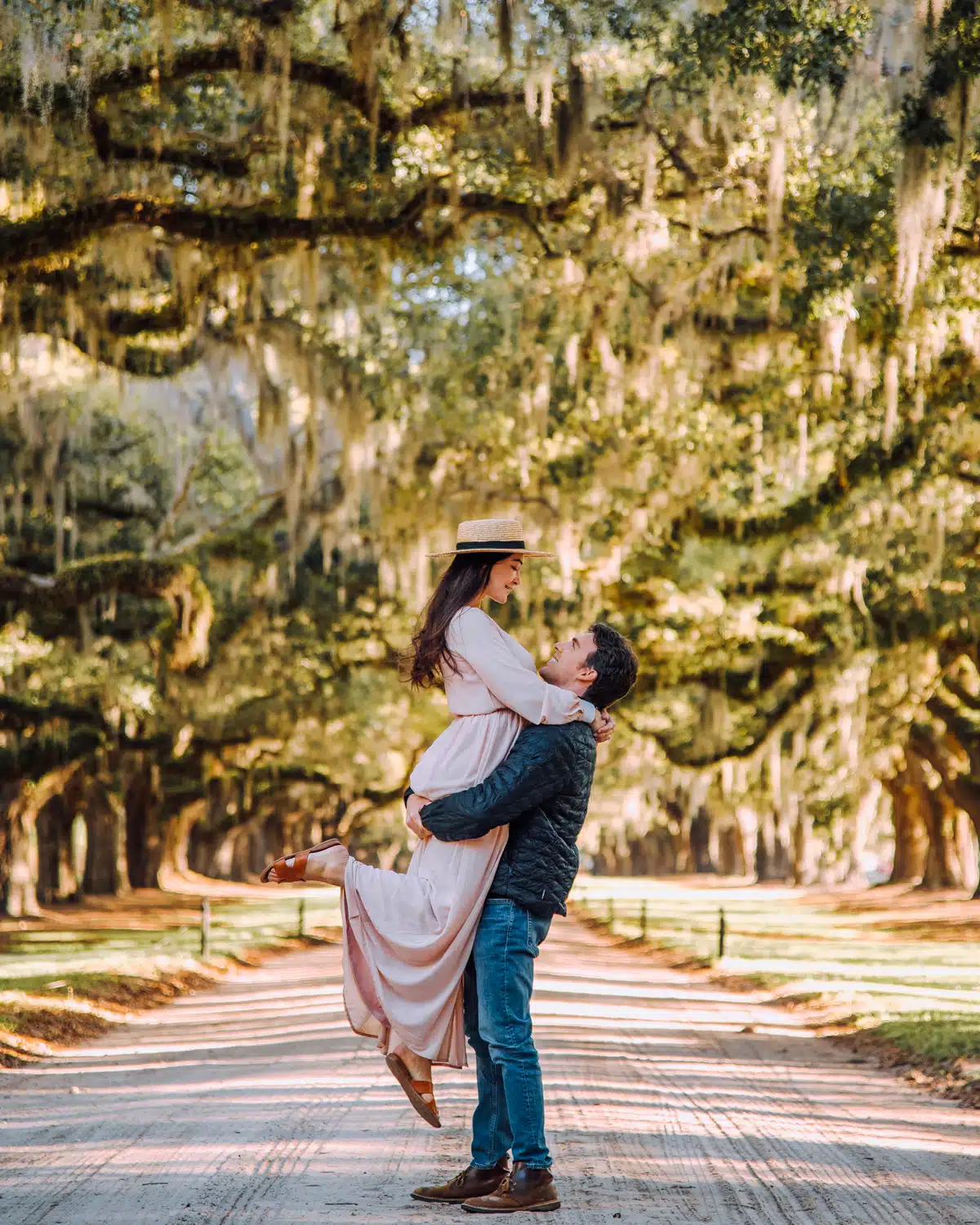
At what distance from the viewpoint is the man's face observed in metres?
5.00

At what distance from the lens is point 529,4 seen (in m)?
10.3

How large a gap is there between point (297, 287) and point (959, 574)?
9989mm

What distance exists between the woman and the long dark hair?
16mm

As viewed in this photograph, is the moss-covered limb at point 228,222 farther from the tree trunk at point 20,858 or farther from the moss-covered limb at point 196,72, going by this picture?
the tree trunk at point 20,858

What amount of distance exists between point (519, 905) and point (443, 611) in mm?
993

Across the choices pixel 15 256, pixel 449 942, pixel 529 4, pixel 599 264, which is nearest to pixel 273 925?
pixel 599 264

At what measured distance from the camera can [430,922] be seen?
4.80m

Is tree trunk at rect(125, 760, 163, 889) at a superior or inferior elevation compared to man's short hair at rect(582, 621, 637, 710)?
inferior

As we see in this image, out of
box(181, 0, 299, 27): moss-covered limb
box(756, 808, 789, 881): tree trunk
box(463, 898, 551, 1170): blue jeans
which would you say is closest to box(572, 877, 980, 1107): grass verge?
box(463, 898, 551, 1170): blue jeans

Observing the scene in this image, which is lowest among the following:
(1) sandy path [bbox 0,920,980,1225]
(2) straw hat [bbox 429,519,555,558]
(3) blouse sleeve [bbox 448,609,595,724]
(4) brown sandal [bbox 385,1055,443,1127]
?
(1) sandy path [bbox 0,920,980,1225]

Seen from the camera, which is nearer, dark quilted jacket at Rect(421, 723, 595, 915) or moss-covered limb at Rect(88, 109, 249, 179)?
dark quilted jacket at Rect(421, 723, 595, 915)

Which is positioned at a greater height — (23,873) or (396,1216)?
(396,1216)

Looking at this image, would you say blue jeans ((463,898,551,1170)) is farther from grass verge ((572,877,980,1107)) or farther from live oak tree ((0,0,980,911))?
live oak tree ((0,0,980,911))

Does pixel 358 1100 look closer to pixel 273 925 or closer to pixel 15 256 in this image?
pixel 15 256
